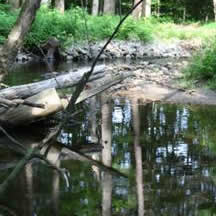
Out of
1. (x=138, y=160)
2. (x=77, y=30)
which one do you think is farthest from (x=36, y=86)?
(x=77, y=30)

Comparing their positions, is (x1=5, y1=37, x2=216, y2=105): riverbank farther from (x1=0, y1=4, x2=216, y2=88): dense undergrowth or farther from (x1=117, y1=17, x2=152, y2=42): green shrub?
(x1=0, y1=4, x2=216, y2=88): dense undergrowth

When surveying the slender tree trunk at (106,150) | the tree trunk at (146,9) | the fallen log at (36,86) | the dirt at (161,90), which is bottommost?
the dirt at (161,90)

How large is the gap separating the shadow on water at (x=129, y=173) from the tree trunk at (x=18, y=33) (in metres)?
1.69

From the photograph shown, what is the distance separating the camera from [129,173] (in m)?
6.19

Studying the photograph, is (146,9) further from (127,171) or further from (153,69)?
(127,171)

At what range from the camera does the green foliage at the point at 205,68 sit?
1336 cm

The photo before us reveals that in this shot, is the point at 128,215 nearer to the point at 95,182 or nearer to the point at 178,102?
the point at 95,182

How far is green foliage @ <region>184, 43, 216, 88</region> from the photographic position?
13359 mm

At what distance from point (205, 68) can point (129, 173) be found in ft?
25.8

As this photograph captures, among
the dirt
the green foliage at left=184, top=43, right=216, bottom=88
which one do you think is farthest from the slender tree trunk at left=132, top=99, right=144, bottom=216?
the green foliage at left=184, top=43, right=216, bottom=88

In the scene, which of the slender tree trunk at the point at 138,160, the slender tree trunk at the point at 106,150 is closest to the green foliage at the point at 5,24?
the slender tree trunk at the point at 106,150

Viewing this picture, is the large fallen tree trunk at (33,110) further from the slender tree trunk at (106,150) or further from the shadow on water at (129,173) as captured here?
the slender tree trunk at (106,150)

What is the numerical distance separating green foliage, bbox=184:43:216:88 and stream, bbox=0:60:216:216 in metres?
3.37

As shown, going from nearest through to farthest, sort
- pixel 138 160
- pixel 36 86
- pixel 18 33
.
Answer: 1. pixel 138 160
2. pixel 36 86
3. pixel 18 33
